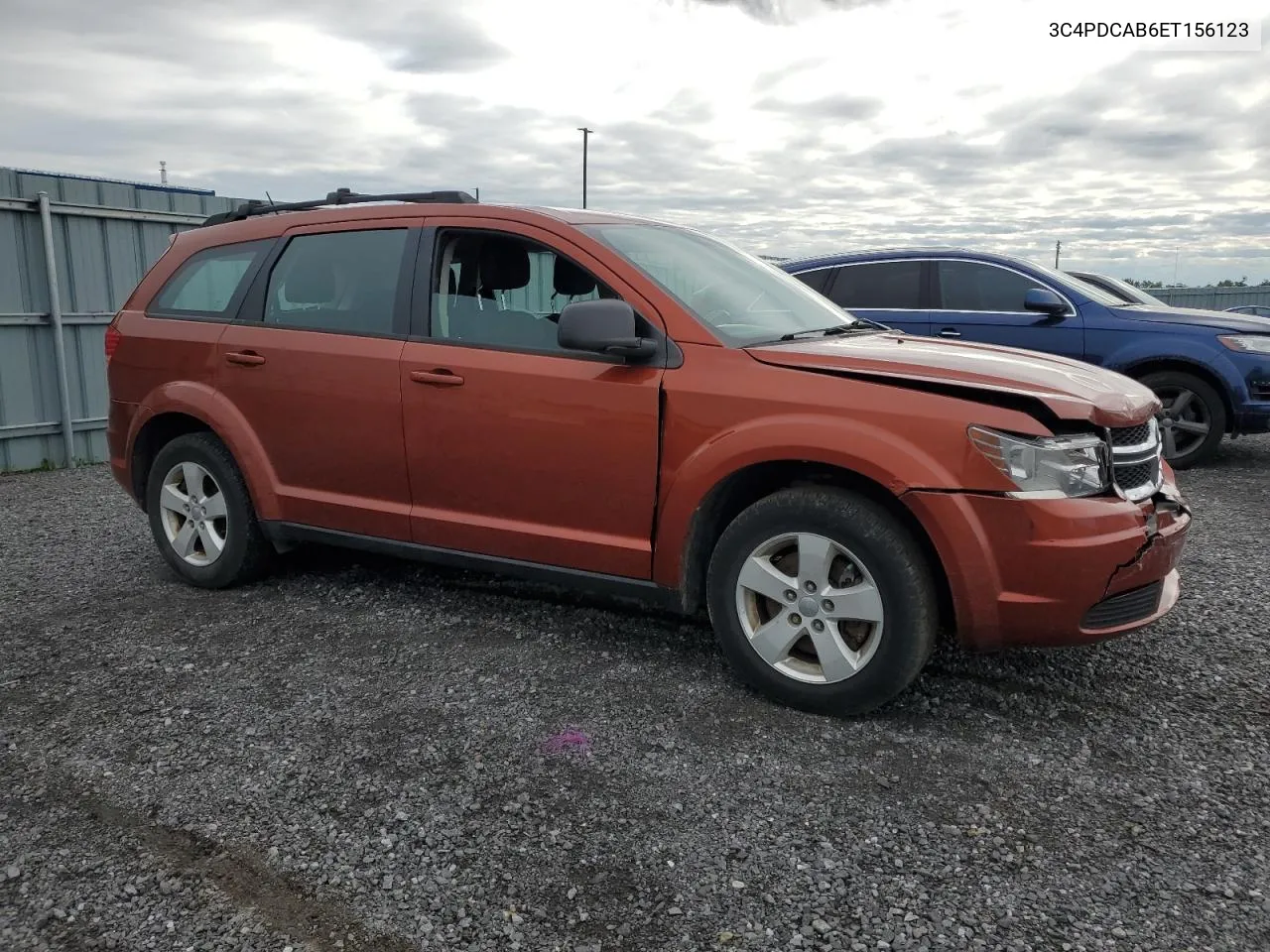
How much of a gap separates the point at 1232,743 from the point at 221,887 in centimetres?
310

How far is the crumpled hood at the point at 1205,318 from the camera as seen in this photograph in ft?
26.0

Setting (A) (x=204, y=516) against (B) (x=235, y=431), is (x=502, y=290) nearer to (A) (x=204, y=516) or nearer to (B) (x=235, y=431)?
(B) (x=235, y=431)

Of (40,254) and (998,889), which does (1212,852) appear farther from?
(40,254)

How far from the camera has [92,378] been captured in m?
9.39

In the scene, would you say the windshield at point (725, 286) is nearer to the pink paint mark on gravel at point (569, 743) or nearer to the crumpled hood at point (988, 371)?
the crumpled hood at point (988, 371)

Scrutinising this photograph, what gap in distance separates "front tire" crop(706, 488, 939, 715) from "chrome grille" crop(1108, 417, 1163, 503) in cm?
72

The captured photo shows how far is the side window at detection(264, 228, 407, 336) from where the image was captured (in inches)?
168

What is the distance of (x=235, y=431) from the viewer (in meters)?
4.55

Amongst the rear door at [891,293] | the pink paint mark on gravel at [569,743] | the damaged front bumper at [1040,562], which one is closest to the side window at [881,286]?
the rear door at [891,293]

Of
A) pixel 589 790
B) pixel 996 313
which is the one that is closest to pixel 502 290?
pixel 589 790


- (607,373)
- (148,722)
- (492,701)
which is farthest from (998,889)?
(148,722)

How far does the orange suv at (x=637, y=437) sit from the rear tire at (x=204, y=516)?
1cm

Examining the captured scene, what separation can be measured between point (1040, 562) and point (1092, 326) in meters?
5.75

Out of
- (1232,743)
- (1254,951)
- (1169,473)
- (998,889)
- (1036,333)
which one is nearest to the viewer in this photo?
(1254,951)
